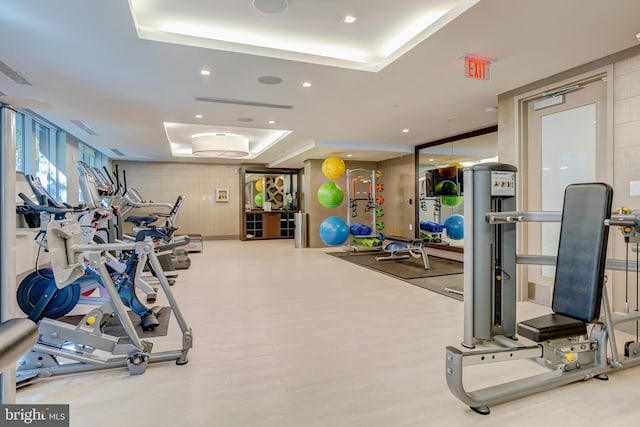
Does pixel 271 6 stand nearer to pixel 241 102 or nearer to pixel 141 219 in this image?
pixel 241 102

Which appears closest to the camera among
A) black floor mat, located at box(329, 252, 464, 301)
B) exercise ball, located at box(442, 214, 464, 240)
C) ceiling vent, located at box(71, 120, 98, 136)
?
black floor mat, located at box(329, 252, 464, 301)

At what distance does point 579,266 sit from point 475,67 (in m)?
2.11

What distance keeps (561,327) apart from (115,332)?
3.49 m

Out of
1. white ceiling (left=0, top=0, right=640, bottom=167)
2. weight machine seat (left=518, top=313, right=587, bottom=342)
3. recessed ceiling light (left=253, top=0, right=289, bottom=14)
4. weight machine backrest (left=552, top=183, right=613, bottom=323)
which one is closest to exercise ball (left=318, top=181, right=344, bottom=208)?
white ceiling (left=0, top=0, right=640, bottom=167)

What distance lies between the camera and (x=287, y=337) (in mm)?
3094

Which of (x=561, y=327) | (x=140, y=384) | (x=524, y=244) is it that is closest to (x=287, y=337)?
(x=140, y=384)

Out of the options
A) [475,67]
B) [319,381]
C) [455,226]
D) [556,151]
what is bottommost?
[319,381]

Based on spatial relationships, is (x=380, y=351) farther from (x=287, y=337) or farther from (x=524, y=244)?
(x=524, y=244)

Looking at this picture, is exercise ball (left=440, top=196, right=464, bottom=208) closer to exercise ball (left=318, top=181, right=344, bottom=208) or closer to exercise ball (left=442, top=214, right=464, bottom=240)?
exercise ball (left=442, top=214, right=464, bottom=240)

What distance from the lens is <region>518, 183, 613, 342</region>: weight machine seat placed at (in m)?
2.11

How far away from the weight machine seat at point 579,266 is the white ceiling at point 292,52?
142cm

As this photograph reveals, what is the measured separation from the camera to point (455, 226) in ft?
23.9

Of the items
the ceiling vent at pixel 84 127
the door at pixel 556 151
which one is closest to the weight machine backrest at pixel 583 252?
the door at pixel 556 151

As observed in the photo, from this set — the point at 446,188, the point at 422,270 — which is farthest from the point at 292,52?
the point at 446,188
